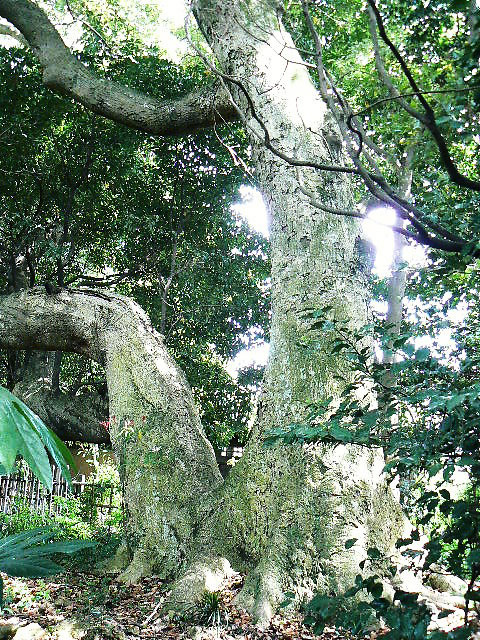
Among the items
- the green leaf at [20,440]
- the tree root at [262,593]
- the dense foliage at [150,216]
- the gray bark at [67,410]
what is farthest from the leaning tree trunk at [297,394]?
the gray bark at [67,410]

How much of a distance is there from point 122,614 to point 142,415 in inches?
68.8

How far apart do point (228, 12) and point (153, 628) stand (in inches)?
198

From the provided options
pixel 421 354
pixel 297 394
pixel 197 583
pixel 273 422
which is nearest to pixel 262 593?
pixel 197 583

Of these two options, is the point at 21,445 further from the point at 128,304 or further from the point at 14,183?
the point at 14,183

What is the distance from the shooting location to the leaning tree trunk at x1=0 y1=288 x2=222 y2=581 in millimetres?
4680

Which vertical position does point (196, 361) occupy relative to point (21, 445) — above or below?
above

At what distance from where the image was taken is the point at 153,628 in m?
3.64

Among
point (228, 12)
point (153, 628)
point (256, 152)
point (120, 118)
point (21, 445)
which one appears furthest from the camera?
point (120, 118)

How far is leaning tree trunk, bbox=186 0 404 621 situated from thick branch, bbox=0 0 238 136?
46.4 inches

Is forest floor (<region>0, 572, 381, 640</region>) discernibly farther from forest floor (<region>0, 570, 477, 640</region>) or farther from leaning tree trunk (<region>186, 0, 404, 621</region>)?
leaning tree trunk (<region>186, 0, 404, 621</region>)

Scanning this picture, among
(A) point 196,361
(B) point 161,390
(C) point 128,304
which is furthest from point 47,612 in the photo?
(A) point 196,361

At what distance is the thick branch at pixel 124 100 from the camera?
6629 millimetres

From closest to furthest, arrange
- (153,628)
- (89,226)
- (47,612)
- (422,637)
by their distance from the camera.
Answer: (422,637) → (153,628) → (47,612) → (89,226)

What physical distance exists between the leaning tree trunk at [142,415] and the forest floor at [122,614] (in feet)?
1.00
